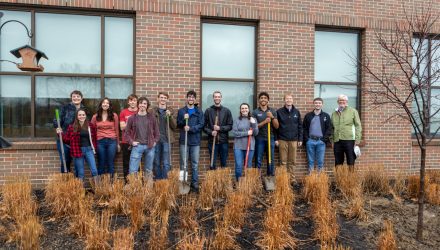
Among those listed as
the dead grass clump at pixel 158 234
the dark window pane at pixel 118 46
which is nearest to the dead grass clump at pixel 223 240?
the dead grass clump at pixel 158 234

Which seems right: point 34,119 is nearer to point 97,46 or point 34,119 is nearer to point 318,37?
point 97,46

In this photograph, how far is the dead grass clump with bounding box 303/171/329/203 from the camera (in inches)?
239

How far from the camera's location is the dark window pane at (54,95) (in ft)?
24.2

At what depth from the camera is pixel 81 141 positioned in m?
6.73

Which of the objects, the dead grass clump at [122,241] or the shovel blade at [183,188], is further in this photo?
the shovel blade at [183,188]

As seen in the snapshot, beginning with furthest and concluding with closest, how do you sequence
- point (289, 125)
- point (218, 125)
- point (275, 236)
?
point (289, 125) → point (218, 125) → point (275, 236)

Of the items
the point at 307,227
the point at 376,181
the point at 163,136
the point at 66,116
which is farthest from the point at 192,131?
the point at 376,181

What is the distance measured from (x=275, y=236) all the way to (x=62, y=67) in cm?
545

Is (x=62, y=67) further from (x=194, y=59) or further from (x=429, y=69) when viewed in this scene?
(x=429, y=69)

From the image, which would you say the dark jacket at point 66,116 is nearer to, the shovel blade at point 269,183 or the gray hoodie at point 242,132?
Answer: the gray hoodie at point 242,132

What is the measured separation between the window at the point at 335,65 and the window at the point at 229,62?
5.45 feet

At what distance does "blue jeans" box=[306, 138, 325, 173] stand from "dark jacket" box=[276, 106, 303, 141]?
28 cm

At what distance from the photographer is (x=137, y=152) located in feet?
22.0

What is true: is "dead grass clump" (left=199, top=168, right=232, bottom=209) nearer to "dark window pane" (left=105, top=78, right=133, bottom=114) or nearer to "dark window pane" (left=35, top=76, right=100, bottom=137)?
"dark window pane" (left=105, top=78, right=133, bottom=114)
